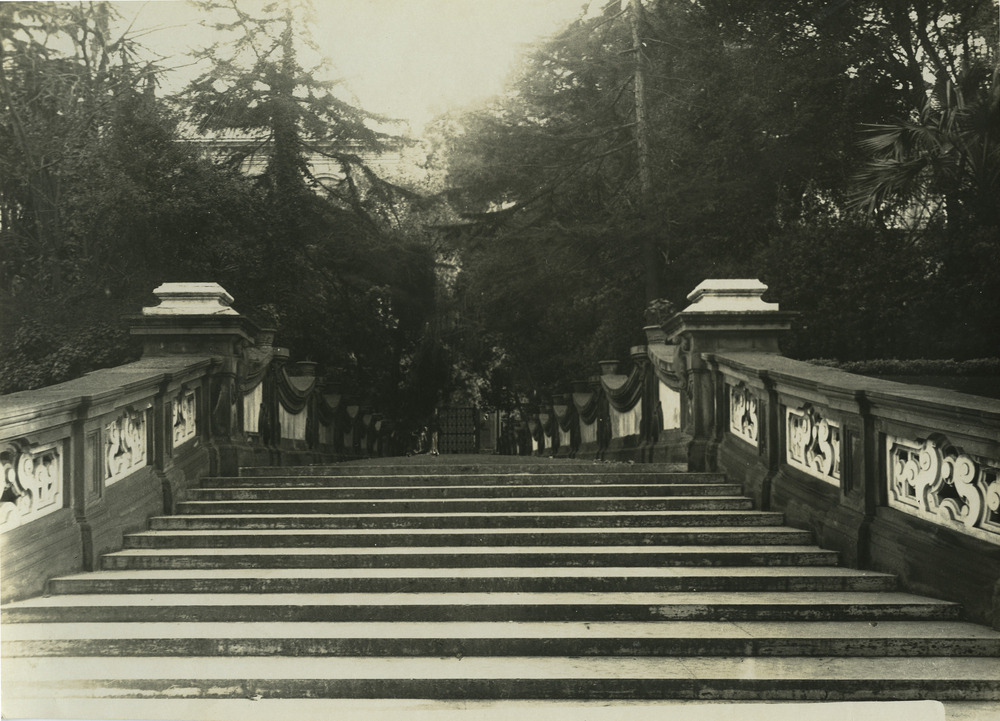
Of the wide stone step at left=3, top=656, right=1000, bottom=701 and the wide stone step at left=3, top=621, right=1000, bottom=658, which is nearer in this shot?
the wide stone step at left=3, top=656, right=1000, bottom=701

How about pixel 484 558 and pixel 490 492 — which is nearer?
pixel 484 558

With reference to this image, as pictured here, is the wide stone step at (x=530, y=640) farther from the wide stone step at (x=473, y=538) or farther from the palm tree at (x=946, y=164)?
the palm tree at (x=946, y=164)

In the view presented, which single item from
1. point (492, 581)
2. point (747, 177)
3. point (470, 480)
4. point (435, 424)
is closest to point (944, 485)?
point (492, 581)

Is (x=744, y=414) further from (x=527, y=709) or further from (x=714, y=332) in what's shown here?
(x=527, y=709)

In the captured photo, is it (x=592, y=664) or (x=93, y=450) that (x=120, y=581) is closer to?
(x=93, y=450)

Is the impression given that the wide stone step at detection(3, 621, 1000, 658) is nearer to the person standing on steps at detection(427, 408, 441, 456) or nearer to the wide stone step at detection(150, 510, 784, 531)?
the wide stone step at detection(150, 510, 784, 531)

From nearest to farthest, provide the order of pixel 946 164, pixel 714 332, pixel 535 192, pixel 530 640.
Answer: pixel 530 640 < pixel 714 332 < pixel 946 164 < pixel 535 192

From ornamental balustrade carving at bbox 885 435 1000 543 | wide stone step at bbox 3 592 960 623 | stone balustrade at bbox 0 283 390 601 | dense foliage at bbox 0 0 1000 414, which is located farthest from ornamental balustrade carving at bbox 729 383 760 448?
stone balustrade at bbox 0 283 390 601

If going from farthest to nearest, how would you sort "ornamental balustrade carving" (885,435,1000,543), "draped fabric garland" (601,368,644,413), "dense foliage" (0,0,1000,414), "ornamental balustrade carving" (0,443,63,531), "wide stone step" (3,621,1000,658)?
"dense foliage" (0,0,1000,414) < "draped fabric garland" (601,368,644,413) < "ornamental balustrade carving" (0,443,63,531) < "ornamental balustrade carving" (885,435,1000,543) < "wide stone step" (3,621,1000,658)

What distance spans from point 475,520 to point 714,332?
116 inches

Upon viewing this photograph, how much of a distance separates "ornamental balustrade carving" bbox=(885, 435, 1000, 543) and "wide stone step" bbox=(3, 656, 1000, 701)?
698 millimetres

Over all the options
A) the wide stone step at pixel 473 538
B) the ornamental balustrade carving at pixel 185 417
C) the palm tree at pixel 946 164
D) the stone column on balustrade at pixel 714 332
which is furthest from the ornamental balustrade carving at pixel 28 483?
the palm tree at pixel 946 164

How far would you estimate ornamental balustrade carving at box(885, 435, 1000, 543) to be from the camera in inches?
169

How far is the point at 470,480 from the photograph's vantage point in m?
7.12
